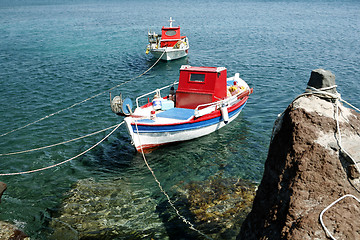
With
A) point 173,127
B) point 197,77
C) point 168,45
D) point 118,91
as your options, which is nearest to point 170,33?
point 168,45

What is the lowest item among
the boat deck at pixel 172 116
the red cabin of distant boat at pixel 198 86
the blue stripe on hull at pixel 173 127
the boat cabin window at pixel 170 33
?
the blue stripe on hull at pixel 173 127

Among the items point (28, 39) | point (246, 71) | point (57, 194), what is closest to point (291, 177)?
point (57, 194)

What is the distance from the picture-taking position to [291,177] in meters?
4.57

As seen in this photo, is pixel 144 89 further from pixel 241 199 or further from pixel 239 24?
pixel 239 24

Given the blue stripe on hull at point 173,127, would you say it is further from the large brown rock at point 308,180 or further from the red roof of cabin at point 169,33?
the red roof of cabin at point 169,33

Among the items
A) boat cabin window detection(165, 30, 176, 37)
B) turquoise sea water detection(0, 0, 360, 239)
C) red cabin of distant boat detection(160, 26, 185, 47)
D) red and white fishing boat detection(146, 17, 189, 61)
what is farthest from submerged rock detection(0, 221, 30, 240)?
boat cabin window detection(165, 30, 176, 37)

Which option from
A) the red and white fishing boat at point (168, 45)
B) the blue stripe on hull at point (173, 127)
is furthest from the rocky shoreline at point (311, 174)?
the red and white fishing boat at point (168, 45)

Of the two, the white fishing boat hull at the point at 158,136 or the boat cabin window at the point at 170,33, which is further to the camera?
the boat cabin window at the point at 170,33

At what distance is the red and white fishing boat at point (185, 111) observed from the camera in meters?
14.3

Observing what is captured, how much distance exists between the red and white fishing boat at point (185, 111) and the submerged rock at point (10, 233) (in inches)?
244

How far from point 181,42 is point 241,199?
2716 cm

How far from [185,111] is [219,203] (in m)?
6.68

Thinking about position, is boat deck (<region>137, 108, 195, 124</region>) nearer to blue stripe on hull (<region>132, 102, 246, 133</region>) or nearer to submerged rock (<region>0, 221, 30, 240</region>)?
blue stripe on hull (<region>132, 102, 246, 133</region>)

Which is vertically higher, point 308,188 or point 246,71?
point 308,188
